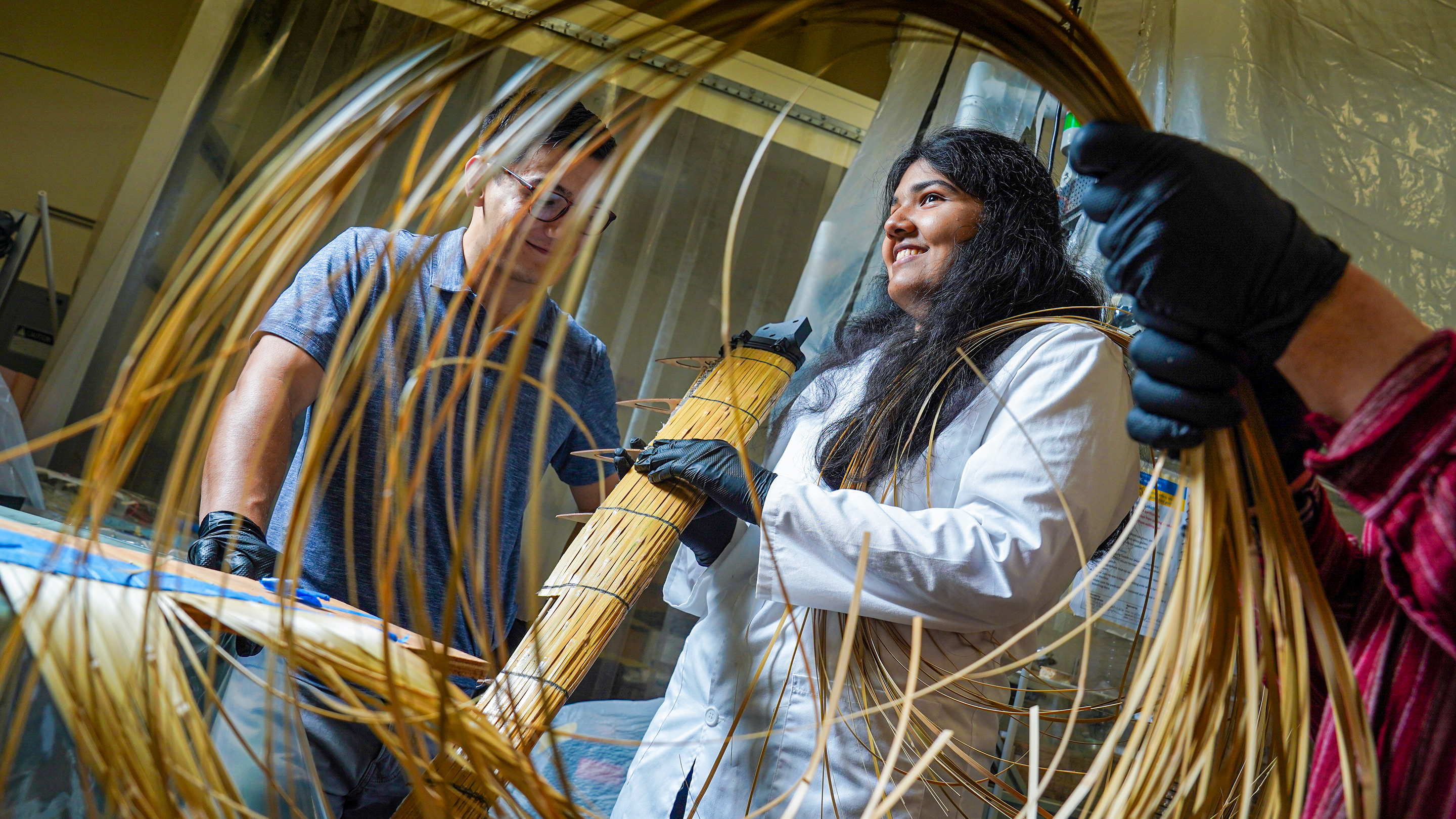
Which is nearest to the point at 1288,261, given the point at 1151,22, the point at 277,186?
the point at 277,186

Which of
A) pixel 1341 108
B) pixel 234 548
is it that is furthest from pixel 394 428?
pixel 1341 108

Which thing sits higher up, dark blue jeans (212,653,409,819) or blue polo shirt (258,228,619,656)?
blue polo shirt (258,228,619,656)

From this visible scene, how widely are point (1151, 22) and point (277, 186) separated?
1.89m

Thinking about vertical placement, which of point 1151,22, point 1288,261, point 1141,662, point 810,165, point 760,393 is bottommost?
point 1141,662

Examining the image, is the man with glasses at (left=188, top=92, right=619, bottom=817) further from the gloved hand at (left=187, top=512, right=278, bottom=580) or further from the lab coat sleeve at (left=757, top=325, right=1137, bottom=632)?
the lab coat sleeve at (left=757, top=325, right=1137, bottom=632)

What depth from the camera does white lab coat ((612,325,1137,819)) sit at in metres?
0.80

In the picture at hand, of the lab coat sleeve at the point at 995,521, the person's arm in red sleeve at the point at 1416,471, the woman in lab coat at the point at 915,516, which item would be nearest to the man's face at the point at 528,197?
the woman in lab coat at the point at 915,516

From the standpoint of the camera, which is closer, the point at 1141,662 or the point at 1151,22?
the point at 1141,662

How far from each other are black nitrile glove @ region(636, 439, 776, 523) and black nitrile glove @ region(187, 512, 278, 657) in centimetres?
43

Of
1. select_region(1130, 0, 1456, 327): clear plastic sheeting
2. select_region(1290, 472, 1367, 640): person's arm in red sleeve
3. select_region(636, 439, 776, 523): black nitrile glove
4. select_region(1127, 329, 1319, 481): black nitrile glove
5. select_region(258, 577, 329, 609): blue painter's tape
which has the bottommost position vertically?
select_region(258, 577, 329, 609): blue painter's tape

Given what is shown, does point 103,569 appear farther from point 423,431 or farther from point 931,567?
point 931,567

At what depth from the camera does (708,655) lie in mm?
1017

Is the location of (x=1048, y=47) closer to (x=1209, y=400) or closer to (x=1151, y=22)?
(x=1209, y=400)

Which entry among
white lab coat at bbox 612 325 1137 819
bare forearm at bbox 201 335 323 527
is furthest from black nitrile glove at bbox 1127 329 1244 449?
bare forearm at bbox 201 335 323 527
